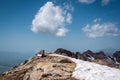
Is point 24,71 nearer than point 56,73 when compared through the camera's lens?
No

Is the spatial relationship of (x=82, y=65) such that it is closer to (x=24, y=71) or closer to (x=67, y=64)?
(x=67, y=64)

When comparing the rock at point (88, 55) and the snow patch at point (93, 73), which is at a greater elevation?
the rock at point (88, 55)

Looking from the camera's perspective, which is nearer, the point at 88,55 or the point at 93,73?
the point at 93,73

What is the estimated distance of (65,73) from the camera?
2139cm

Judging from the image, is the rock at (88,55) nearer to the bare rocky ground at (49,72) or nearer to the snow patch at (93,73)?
the bare rocky ground at (49,72)

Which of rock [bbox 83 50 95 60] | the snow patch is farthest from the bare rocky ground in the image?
rock [bbox 83 50 95 60]

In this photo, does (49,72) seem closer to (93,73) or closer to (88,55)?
(93,73)

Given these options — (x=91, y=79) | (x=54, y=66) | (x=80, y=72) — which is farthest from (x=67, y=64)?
(x=91, y=79)

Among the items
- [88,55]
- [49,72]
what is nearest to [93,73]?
[49,72]

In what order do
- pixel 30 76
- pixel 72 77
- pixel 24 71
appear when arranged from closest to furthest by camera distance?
pixel 72 77
pixel 30 76
pixel 24 71

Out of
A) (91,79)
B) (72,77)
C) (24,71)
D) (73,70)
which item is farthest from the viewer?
(24,71)

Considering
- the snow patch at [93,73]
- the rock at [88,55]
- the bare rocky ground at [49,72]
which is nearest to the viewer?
the snow patch at [93,73]

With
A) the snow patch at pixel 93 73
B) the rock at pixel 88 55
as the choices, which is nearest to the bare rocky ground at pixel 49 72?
the snow patch at pixel 93 73

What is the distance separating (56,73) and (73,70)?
2.02 meters
